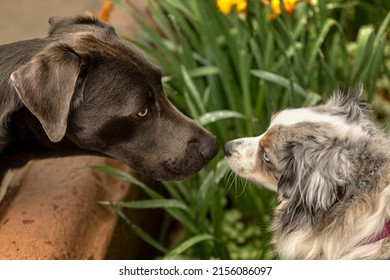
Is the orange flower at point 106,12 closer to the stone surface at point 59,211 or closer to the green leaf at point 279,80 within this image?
the stone surface at point 59,211

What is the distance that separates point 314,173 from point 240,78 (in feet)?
4.16

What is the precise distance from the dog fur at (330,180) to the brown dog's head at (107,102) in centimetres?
38

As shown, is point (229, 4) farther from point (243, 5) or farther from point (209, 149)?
point (209, 149)

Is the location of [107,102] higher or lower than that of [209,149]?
higher

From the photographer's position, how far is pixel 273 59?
131 inches

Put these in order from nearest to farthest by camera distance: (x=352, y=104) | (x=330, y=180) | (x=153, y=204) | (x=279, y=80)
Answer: (x=330, y=180)
(x=352, y=104)
(x=153, y=204)
(x=279, y=80)

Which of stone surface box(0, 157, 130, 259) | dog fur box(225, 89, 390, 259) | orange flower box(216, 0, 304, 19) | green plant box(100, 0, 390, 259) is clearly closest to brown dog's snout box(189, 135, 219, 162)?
green plant box(100, 0, 390, 259)

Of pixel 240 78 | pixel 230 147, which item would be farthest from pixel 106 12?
pixel 230 147

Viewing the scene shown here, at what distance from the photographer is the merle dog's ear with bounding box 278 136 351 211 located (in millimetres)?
2084

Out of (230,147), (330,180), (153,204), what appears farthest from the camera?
(153,204)

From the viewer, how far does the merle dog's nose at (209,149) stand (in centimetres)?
266

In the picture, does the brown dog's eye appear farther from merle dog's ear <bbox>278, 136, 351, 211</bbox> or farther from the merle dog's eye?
merle dog's ear <bbox>278, 136, 351, 211</bbox>

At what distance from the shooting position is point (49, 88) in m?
2.21

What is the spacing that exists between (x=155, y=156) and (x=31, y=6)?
228 centimetres
